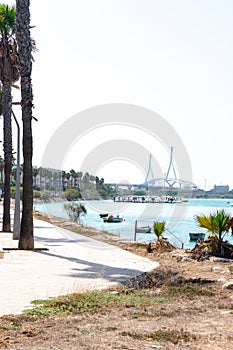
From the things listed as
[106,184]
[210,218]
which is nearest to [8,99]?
[210,218]

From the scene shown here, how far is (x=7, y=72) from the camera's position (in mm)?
21766

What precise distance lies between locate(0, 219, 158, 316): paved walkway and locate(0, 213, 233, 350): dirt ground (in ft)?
3.83

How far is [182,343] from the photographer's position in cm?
605

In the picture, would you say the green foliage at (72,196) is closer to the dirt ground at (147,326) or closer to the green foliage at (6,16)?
the green foliage at (6,16)

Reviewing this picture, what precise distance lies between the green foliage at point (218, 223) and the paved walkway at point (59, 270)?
1.99m

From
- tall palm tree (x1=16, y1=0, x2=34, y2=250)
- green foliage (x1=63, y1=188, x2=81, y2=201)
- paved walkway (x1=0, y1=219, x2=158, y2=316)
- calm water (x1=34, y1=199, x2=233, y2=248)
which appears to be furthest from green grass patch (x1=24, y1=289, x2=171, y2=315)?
green foliage (x1=63, y1=188, x2=81, y2=201)

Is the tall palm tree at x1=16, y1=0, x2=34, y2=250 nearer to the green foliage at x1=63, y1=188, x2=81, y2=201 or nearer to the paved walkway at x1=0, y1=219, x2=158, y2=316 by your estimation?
the paved walkway at x1=0, y1=219, x2=158, y2=316

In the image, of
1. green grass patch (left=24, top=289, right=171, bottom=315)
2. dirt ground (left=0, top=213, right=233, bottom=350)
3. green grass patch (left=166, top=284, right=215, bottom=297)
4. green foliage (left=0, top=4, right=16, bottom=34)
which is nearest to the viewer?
dirt ground (left=0, top=213, right=233, bottom=350)

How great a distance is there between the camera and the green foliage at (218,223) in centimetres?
1545

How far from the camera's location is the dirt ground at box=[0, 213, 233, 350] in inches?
236

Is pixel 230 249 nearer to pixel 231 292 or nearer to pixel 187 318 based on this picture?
pixel 231 292

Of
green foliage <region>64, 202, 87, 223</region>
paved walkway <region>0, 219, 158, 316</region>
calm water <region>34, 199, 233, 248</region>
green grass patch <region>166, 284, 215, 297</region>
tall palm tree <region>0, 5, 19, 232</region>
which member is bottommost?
calm water <region>34, 199, 233, 248</region>

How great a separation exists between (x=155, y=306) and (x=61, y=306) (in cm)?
143

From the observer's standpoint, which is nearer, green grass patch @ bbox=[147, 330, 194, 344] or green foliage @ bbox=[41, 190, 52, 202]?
green grass patch @ bbox=[147, 330, 194, 344]
